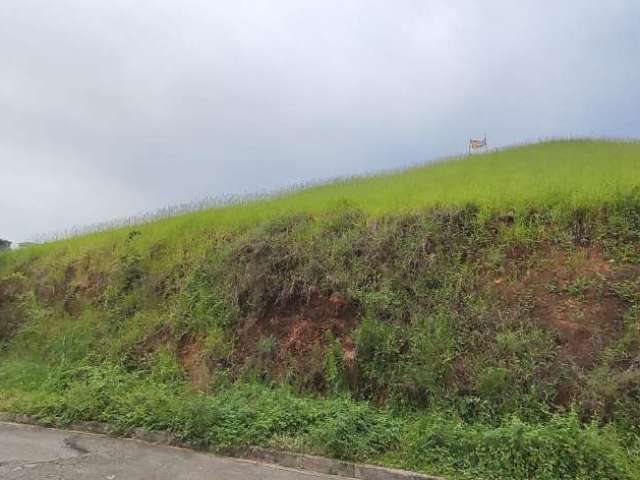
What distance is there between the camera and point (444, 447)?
5316mm

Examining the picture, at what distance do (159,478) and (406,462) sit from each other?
2516 millimetres

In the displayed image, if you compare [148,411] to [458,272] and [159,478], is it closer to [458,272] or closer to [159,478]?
[159,478]

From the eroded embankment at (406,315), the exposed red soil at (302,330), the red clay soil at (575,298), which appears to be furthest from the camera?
the exposed red soil at (302,330)

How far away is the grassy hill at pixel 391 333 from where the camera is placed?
550 cm

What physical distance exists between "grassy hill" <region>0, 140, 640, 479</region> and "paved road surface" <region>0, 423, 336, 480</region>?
1.16ft

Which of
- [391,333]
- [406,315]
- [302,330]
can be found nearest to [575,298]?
[406,315]

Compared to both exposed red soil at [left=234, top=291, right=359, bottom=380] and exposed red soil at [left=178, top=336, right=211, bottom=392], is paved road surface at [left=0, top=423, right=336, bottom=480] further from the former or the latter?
exposed red soil at [left=234, top=291, right=359, bottom=380]

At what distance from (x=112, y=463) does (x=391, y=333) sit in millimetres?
3766

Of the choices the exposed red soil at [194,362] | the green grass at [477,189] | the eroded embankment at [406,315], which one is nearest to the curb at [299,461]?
the eroded embankment at [406,315]

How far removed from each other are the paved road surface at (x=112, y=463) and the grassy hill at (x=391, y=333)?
354mm

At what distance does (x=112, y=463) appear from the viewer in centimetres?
553

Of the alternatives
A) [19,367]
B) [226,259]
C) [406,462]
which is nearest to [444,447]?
[406,462]

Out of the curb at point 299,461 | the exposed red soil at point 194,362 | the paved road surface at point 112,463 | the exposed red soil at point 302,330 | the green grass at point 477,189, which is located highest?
the green grass at point 477,189

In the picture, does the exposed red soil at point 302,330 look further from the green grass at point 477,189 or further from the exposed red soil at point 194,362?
the green grass at point 477,189
